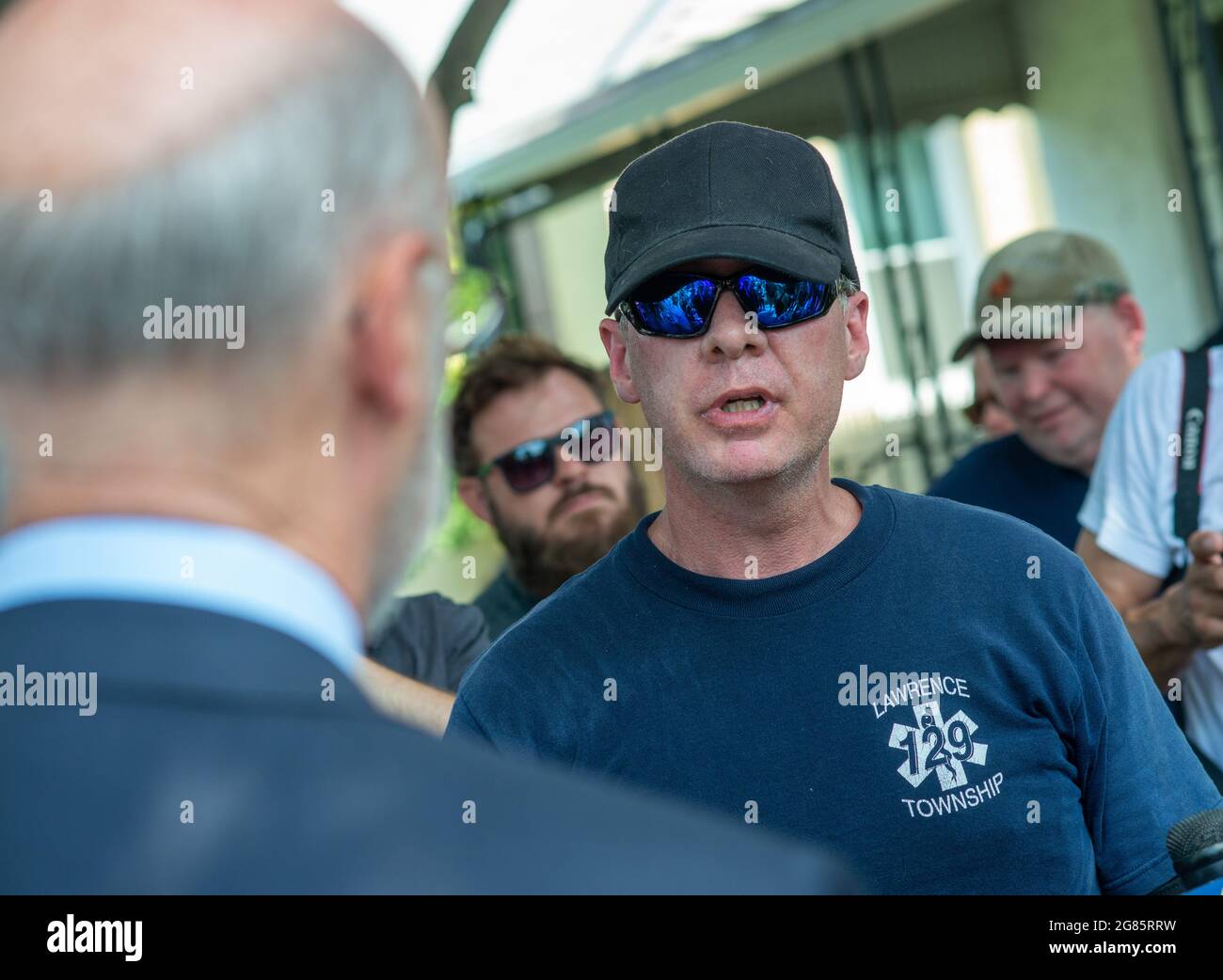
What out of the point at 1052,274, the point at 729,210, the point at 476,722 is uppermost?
the point at 1052,274

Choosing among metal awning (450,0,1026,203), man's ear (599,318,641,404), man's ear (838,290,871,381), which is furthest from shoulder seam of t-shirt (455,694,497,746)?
metal awning (450,0,1026,203)

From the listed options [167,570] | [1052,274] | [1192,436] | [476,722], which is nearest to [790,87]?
[1052,274]

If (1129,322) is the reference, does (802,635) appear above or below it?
below

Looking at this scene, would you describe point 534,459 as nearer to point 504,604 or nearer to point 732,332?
point 504,604

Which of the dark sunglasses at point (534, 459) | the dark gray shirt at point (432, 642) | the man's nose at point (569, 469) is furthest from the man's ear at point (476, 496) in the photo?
the dark gray shirt at point (432, 642)

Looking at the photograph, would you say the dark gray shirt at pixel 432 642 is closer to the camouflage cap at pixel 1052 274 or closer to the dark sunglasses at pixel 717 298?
the dark sunglasses at pixel 717 298

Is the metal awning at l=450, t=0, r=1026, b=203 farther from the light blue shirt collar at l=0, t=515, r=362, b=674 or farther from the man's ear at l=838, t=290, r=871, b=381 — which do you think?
the light blue shirt collar at l=0, t=515, r=362, b=674

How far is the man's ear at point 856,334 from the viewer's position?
7.43 ft

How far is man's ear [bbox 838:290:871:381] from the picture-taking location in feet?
7.43

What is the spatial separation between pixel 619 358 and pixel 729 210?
333 millimetres

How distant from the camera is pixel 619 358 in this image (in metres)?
2.30

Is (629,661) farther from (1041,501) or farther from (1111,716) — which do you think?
(1041,501)
